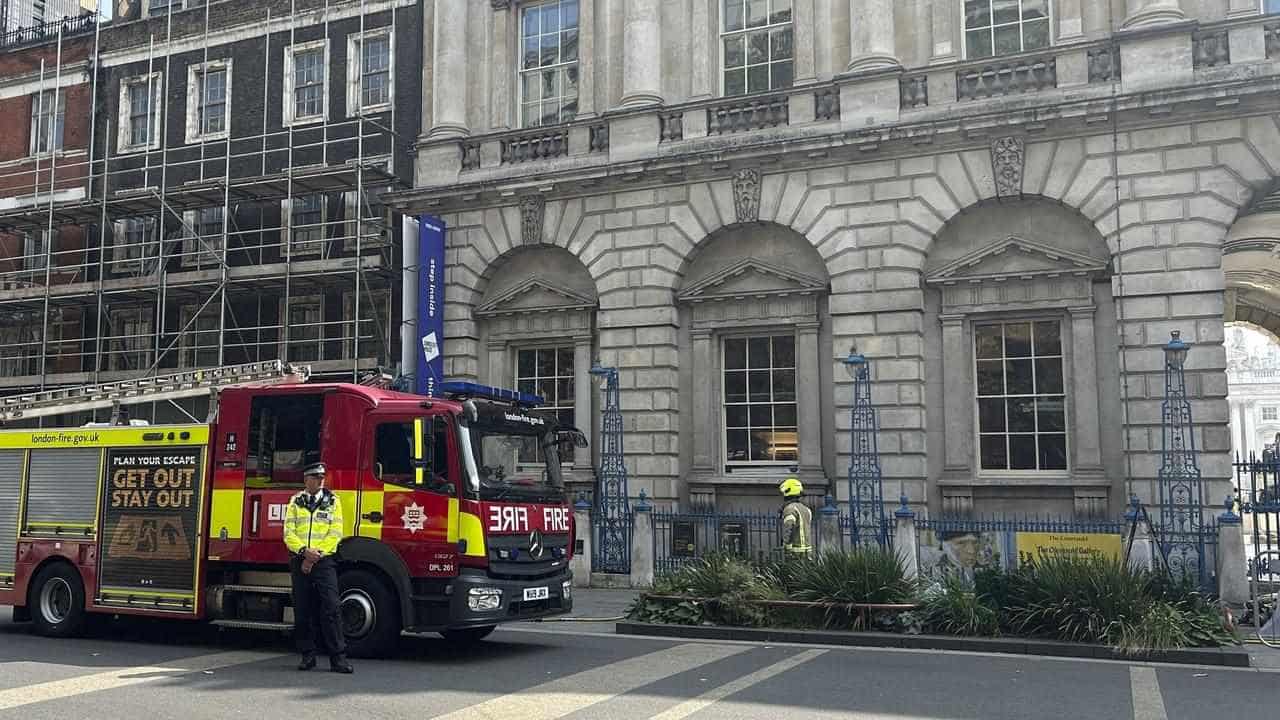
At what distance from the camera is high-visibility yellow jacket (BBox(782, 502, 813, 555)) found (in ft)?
47.5

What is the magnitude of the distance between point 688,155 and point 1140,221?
7.81 meters

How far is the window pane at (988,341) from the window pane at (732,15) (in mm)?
7674

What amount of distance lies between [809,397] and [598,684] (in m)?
11.2

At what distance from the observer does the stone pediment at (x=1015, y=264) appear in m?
18.6

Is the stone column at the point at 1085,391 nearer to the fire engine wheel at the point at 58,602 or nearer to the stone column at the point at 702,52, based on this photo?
the stone column at the point at 702,52

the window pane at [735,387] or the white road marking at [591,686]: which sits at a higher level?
the window pane at [735,387]

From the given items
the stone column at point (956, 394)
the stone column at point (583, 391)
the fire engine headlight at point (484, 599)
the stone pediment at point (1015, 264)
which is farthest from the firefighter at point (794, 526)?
the stone column at point (583, 391)

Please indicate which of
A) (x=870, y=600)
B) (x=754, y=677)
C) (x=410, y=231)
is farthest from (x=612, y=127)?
(x=754, y=677)

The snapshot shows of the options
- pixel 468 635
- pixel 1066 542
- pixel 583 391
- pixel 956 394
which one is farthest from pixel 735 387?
pixel 468 635

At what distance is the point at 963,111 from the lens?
19375 millimetres

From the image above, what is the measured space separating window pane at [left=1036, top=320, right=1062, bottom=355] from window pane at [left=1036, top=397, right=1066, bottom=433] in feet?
2.63

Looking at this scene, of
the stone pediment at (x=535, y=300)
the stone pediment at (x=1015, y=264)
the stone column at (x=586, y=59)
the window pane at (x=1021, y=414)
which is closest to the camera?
the stone pediment at (x=1015, y=264)

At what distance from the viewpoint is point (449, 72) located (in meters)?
24.0

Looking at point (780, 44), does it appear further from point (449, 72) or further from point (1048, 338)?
point (1048, 338)
